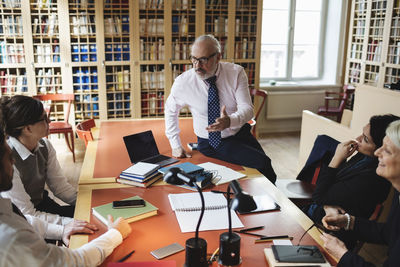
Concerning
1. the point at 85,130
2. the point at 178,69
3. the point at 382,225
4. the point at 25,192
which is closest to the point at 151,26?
the point at 178,69

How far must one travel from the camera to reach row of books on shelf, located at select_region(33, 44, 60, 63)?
551cm

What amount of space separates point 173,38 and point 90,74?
1321mm

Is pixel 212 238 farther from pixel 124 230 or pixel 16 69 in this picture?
pixel 16 69

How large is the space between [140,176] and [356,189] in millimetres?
1216

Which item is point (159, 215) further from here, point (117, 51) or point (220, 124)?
point (117, 51)

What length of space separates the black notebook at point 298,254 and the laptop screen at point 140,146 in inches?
52.7

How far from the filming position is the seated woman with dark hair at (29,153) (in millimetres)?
2049

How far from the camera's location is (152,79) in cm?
588

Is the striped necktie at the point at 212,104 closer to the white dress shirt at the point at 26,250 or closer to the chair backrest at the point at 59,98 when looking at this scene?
the white dress shirt at the point at 26,250

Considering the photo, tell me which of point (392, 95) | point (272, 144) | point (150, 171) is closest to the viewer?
point (150, 171)

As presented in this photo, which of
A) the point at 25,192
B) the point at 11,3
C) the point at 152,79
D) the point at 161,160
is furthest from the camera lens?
the point at 152,79

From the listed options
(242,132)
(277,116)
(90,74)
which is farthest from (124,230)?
(277,116)

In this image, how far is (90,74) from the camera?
569 centimetres

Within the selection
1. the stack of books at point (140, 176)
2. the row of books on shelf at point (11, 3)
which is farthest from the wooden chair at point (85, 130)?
the row of books on shelf at point (11, 3)
